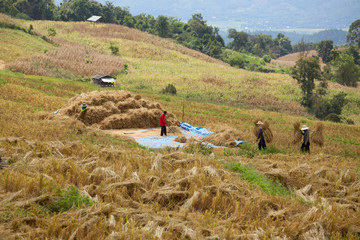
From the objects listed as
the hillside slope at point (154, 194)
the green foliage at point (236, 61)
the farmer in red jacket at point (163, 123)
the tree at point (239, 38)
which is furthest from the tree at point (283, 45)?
the hillside slope at point (154, 194)

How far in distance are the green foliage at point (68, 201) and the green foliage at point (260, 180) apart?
3107 mm

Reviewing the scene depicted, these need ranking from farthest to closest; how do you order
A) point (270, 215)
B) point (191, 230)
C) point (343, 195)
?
point (343, 195), point (270, 215), point (191, 230)

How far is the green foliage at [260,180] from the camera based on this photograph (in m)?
5.91

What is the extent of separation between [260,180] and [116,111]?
9618mm

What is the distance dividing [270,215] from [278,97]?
36688mm

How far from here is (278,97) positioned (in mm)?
39344

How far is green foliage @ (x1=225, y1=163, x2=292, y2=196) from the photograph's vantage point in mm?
5906

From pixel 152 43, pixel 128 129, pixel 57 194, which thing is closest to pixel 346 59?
pixel 152 43

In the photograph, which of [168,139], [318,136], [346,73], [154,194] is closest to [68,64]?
[168,139]

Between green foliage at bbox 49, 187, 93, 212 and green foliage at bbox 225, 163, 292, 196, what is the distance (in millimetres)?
3107

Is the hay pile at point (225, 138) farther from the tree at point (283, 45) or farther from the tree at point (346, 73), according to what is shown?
the tree at point (283, 45)

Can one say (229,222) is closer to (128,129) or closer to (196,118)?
(128,129)

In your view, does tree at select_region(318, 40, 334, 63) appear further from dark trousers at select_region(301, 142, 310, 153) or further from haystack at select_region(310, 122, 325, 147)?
dark trousers at select_region(301, 142, 310, 153)

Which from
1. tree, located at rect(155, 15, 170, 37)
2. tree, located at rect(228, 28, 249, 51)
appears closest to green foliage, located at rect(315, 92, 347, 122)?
tree, located at rect(155, 15, 170, 37)
